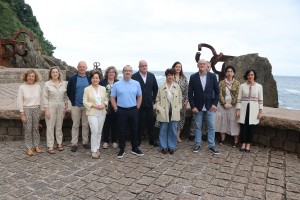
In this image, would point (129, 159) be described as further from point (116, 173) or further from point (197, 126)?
point (197, 126)

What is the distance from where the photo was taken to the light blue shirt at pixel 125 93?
16.0 feet

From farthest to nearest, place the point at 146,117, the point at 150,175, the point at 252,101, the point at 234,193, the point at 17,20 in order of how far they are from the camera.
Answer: the point at 17,20 < the point at 146,117 < the point at 252,101 < the point at 150,175 < the point at 234,193

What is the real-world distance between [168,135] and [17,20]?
2155 centimetres

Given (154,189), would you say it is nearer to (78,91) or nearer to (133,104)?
(133,104)

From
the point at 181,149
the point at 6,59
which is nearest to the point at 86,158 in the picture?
the point at 181,149

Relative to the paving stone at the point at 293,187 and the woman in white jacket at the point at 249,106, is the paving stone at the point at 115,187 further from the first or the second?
the woman in white jacket at the point at 249,106

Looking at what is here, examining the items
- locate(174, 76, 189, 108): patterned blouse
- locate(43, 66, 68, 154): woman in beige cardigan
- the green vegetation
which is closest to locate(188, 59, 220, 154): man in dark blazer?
locate(174, 76, 189, 108): patterned blouse

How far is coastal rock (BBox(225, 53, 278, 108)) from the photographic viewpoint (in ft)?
31.8

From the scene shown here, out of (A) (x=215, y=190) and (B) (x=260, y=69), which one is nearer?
(A) (x=215, y=190)

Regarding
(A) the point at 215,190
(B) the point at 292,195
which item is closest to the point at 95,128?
(A) the point at 215,190

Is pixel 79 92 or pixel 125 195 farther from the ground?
pixel 79 92

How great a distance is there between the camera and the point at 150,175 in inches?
165

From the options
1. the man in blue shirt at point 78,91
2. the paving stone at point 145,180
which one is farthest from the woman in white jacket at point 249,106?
the man in blue shirt at point 78,91

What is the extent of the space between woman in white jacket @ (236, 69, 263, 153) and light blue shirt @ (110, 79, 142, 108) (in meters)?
2.00
